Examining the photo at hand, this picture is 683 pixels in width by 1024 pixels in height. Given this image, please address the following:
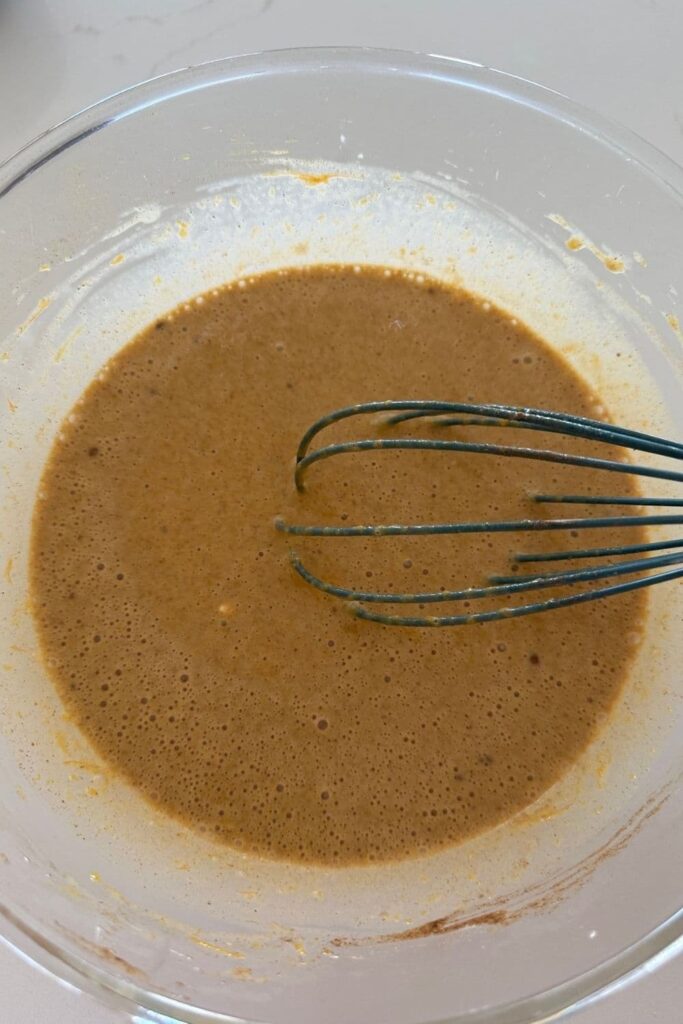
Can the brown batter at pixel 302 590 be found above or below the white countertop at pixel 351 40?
below

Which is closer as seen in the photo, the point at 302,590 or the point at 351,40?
the point at 302,590

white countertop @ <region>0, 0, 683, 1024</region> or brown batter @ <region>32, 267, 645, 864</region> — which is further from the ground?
white countertop @ <region>0, 0, 683, 1024</region>

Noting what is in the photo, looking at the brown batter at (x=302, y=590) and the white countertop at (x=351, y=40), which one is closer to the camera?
the brown batter at (x=302, y=590)

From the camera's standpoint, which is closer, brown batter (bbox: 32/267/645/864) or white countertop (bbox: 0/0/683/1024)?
brown batter (bbox: 32/267/645/864)

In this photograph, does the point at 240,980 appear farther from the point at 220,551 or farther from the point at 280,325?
the point at 280,325

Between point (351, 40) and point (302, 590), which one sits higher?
point (351, 40)
